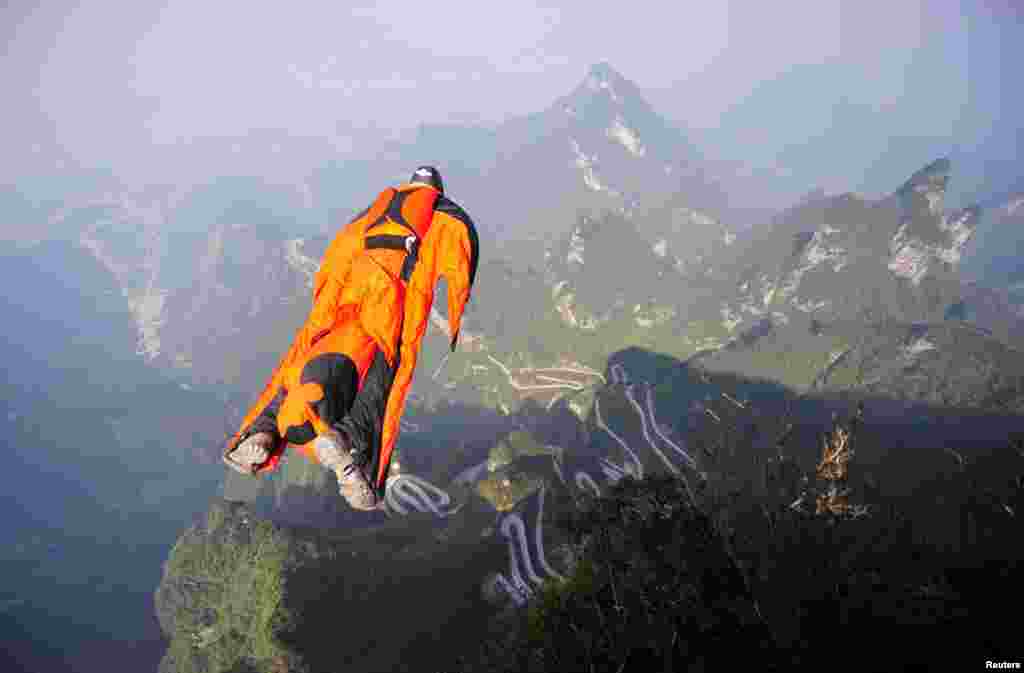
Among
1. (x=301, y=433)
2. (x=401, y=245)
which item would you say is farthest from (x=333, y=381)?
(x=401, y=245)

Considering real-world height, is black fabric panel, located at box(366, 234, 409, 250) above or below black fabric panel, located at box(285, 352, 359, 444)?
above

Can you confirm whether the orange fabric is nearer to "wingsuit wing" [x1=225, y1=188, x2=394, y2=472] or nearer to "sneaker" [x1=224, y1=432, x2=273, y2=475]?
"wingsuit wing" [x1=225, y1=188, x2=394, y2=472]

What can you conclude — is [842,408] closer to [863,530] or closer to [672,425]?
[672,425]

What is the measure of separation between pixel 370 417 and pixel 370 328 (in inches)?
47.3

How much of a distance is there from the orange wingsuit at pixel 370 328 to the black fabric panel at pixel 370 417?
0.01m

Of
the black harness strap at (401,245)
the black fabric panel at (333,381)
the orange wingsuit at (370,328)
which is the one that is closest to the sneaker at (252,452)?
the orange wingsuit at (370,328)

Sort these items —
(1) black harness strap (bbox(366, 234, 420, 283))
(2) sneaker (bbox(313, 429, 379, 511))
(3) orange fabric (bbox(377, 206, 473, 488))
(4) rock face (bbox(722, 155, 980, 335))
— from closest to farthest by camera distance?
(2) sneaker (bbox(313, 429, 379, 511)) < (3) orange fabric (bbox(377, 206, 473, 488)) < (1) black harness strap (bbox(366, 234, 420, 283)) < (4) rock face (bbox(722, 155, 980, 335))

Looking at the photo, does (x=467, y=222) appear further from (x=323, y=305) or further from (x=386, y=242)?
(x=323, y=305)

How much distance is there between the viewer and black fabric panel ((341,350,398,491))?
572cm

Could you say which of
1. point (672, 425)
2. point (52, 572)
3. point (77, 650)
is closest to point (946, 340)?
point (672, 425)

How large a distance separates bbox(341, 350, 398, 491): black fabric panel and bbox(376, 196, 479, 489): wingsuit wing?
25cm

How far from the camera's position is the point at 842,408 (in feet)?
240

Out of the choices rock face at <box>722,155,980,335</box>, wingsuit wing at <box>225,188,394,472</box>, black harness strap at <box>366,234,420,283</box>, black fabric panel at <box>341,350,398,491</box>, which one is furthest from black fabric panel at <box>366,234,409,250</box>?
rock face at <box>722,155,980,335</box>

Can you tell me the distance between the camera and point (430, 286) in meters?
7.48
